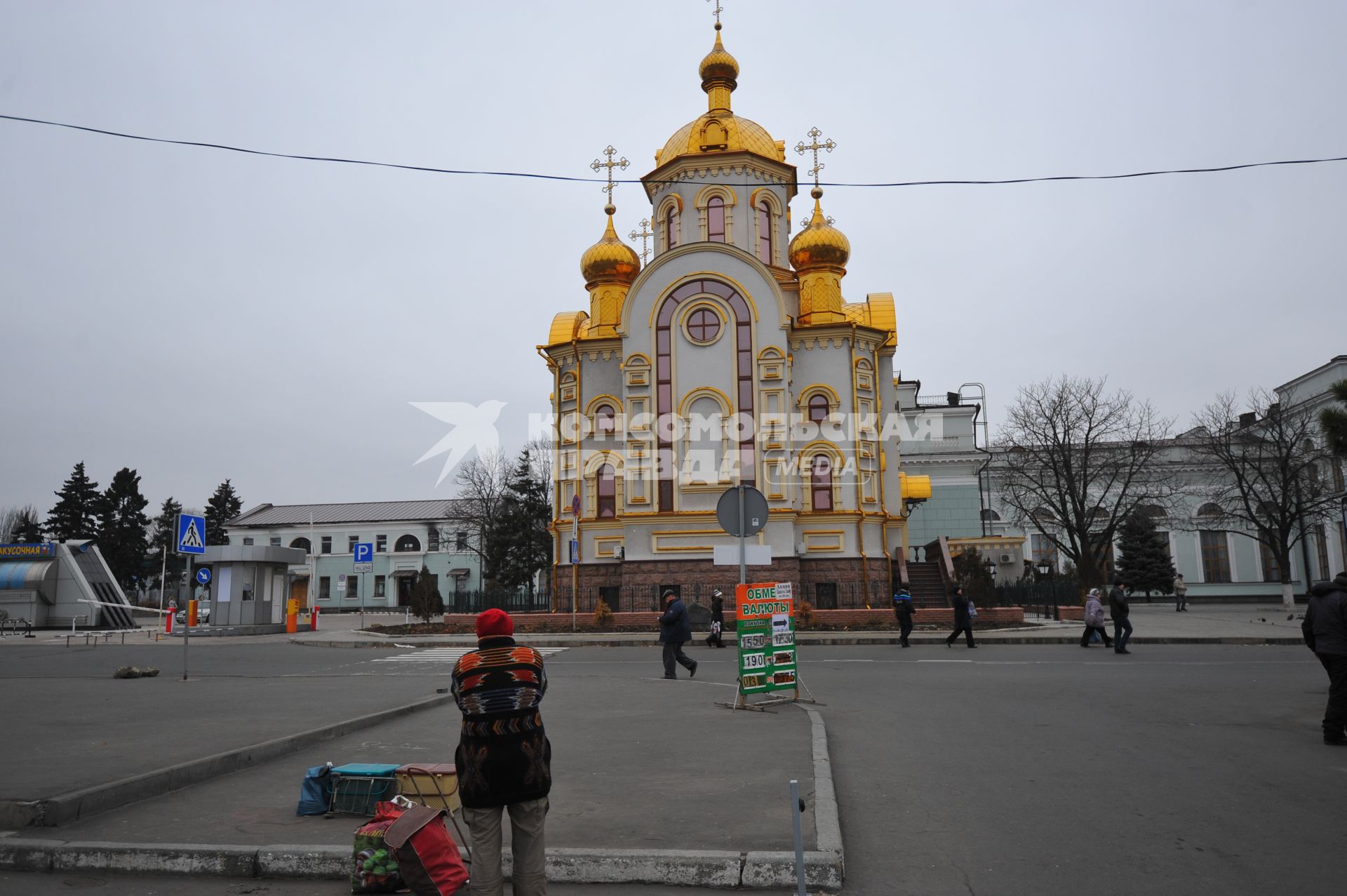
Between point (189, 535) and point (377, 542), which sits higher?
point (377, 542)

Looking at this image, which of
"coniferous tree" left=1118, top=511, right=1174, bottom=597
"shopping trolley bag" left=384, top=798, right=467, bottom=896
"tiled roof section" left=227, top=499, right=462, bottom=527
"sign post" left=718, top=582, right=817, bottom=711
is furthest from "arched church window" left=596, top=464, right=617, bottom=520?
"tiled roof section" left=227, top=499, right=462, bottom=527

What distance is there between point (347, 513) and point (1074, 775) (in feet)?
264

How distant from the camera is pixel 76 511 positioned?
74.2 metres

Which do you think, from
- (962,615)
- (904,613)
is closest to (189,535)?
(904,613)

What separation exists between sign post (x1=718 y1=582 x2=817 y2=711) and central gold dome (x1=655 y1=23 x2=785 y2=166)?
2596 centimetres

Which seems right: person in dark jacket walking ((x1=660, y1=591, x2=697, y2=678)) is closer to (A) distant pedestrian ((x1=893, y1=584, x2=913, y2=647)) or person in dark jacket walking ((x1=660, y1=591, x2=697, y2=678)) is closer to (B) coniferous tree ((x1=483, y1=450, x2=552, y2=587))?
(A) distant pedestrian ((x1=893, y1=584, x2=913, y2=647))

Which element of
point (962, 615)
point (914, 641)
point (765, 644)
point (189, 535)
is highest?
point (189, 535)

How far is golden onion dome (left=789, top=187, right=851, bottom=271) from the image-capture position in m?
35.4

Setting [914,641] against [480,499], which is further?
[480,499]

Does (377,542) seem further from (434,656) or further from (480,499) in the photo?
(434,656)

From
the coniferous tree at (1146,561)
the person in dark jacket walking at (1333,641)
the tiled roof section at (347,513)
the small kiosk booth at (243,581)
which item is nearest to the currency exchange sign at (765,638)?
the person in dark jacket walking at (1333,641)

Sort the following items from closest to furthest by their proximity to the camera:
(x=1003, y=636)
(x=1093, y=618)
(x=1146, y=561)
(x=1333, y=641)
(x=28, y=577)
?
(x=1333, y=641)
(x=1093, y=618)
(x=1003, y=636)
(x=28, y=577)
(x=1146, y=561)

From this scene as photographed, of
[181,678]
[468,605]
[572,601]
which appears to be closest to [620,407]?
[572,601]

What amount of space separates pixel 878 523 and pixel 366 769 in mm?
28461
